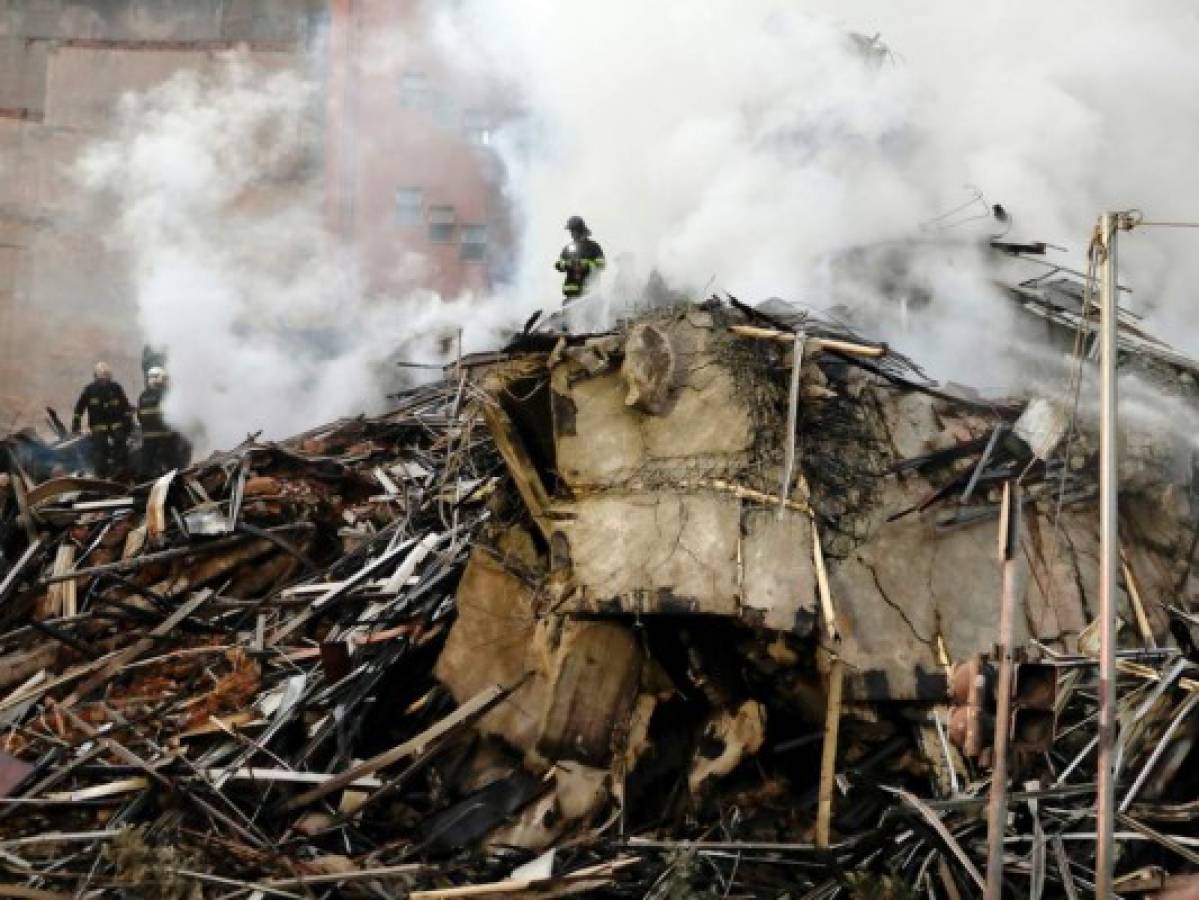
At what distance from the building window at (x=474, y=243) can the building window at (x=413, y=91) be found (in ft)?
9.50

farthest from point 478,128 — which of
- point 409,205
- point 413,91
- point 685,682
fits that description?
point 685,682

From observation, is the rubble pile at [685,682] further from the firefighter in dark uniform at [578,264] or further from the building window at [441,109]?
the building window at [441,109]

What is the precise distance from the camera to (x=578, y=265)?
14.8m

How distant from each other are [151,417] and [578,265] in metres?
5.50

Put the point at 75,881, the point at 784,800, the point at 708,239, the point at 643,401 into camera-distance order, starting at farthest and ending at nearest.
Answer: the point at 708,239 < the point at 643,401 < the point at 784,800 < the point at 75,881

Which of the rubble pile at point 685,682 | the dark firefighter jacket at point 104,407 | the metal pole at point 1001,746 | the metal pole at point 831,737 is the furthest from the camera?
the dark firefighter jacket at point 104,407

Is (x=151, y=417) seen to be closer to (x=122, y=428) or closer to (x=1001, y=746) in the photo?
(x=122, y=428)

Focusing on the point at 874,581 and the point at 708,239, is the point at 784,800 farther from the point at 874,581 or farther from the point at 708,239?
the point at 708,239

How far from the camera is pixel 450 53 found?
2530 centimetres

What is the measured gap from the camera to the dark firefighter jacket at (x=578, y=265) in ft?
48.6

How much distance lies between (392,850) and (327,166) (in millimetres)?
20782

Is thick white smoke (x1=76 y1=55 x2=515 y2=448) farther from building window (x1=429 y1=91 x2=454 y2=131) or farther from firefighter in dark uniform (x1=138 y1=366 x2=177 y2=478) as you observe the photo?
firefighter in dark uniform (x1=138 y1=366 x2=177 y2=478)

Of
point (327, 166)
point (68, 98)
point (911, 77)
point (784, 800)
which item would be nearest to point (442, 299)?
point (327, 166)

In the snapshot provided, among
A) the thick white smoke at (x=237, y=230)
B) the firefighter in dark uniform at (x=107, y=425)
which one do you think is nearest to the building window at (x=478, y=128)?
the thick white smoke at (x=237, y=230)
